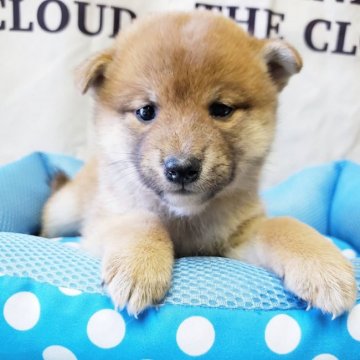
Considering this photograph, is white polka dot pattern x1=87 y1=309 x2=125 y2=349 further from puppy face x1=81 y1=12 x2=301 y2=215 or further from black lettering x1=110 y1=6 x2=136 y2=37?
black lettering x1=110 y1=6 x2=136 y2=37

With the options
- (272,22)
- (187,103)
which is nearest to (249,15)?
(272,22)

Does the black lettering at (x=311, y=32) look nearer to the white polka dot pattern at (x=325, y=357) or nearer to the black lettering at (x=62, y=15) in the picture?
the black lettering at (x=62, y=15)

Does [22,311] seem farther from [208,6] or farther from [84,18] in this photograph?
[208,6]

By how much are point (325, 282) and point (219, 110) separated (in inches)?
19.8

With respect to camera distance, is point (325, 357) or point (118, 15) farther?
point (118, 15)

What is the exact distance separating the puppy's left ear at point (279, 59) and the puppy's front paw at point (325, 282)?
0.60 meters

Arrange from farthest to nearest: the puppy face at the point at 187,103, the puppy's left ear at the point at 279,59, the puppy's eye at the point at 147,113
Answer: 1. the puppy's left ear at the point at 279,59
2. the puppy's eye at the point at 147,113
3. the puppy face at the point at 187,103

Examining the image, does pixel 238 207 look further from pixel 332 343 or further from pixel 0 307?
pixel 0 307

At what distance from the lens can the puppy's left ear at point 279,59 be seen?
145cm

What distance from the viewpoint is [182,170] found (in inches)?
44.1

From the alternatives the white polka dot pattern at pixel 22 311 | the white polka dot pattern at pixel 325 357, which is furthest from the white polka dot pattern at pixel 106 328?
the white polka dot pattern at pixel 325 357

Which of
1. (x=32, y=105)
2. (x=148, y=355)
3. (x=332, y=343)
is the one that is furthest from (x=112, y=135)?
(x=32, y=105)

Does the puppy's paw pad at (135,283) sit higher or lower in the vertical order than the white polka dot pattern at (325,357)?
higher

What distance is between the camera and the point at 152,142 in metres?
1.22
